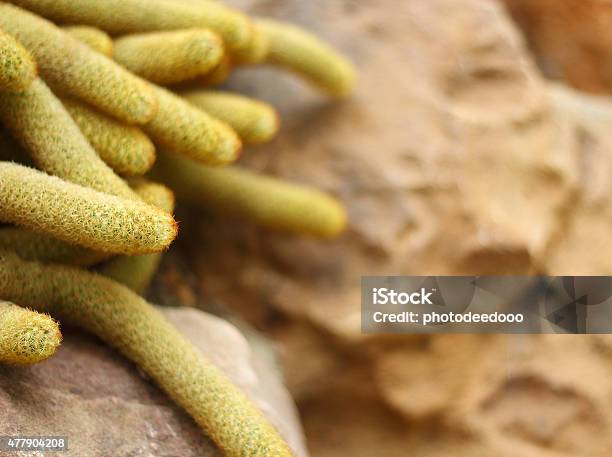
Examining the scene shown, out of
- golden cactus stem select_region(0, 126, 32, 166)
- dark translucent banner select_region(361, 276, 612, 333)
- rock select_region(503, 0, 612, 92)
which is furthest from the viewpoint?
rock select_region(503, 0, 612, 92)

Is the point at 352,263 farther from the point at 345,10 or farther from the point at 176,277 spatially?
the point at 345,10

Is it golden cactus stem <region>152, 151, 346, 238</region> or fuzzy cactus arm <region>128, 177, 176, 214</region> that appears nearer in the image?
fuzzy cactus arm <region>128, 177, 176, 214</region>

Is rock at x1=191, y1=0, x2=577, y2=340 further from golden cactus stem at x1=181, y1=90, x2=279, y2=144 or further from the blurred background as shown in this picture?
golden cactus stem at x1=181, y1=90, x2=279, y2=144

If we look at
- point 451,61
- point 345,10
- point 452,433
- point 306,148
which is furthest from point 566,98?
point 452,433

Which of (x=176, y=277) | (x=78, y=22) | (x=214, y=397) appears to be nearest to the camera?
(x=214, y=397)

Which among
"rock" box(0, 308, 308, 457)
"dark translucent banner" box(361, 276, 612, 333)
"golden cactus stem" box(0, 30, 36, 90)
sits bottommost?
"dark translucent banner" box(361, 276, 612, 333)

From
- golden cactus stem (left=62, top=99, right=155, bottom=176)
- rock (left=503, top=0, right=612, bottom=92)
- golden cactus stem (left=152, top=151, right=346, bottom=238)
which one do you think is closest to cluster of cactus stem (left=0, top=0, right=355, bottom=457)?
golden cactus stem (left=62, top=99, right=155, bottom=176)

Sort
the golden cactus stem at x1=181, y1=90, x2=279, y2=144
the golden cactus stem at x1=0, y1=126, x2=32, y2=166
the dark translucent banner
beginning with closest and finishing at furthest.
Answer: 1. the golden cactus stem at x1=0, y1=126, x2=32, y2=166
2. the golden cactus stem at x1=181, y1=90, x2=279, y2=144
3. the dark translucent banner
